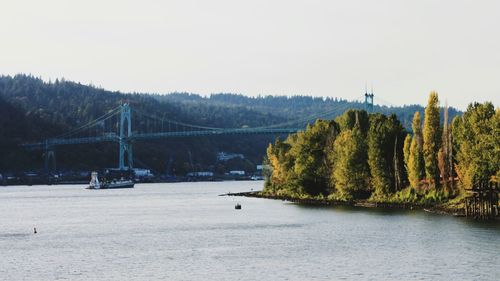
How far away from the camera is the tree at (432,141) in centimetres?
9725

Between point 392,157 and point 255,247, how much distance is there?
46.1 m

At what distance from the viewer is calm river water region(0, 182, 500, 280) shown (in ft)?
172

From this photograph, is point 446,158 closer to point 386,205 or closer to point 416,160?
point 416,160

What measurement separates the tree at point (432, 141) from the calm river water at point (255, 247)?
756 cm

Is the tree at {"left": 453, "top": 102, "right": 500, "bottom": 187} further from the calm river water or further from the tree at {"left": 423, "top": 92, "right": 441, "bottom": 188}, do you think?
the calm river water

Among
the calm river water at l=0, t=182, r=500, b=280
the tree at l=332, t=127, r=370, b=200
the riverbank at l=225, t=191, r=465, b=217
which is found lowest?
the calm river water at l=0, t=182, r=500, b=280

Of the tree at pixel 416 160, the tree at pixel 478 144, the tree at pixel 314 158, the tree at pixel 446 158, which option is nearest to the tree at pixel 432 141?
the tree at pixel 416 160

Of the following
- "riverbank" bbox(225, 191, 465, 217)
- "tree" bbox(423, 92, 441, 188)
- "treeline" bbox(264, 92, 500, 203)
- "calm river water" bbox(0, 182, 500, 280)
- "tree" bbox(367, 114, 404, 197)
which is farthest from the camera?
"tree" bbox(367, 114, 404, 197)

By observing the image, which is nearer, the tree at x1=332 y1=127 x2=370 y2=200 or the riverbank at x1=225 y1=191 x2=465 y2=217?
the riverbank at x1=225 y1=191 x2=465 y2=217

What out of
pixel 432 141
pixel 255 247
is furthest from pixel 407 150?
pixel 255 247

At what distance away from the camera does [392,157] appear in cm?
10812

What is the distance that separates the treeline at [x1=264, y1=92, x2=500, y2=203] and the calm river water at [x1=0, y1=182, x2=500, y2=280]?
7376mm

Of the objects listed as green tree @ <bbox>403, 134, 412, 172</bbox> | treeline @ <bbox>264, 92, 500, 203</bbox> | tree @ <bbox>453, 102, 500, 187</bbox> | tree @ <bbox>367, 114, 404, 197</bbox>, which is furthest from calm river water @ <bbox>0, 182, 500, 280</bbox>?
green tree @ <bbox>403, 134, 412, 172</bbox>

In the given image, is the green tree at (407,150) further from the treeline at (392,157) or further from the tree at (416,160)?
the tree at (416,160)
